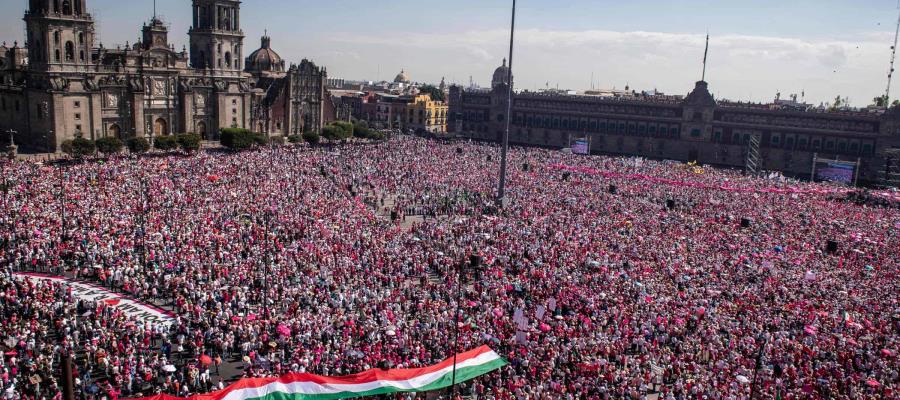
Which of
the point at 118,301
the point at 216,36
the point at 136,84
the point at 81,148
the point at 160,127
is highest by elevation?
the point at 216,36

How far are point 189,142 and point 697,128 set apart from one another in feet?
220

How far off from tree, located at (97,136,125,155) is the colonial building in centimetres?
4537

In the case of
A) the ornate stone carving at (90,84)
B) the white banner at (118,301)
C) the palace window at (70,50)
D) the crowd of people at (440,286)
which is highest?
the palace window at (70,50)

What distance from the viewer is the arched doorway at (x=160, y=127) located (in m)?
76.8

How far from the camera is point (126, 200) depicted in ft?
130

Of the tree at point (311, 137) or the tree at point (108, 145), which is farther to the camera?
the tree at point (311, 137)

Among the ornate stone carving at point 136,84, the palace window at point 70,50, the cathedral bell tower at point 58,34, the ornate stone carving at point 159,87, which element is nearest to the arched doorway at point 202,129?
the ornate stone carving at point 159,87

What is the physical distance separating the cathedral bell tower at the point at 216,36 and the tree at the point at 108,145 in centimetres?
2486

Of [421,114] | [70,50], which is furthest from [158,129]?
[421,114]

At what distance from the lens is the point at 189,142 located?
6481 cm

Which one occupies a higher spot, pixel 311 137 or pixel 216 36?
pixel 216 36

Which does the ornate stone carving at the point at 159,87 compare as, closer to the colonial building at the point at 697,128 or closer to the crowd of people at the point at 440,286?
the crowd of people at the point at 440,286

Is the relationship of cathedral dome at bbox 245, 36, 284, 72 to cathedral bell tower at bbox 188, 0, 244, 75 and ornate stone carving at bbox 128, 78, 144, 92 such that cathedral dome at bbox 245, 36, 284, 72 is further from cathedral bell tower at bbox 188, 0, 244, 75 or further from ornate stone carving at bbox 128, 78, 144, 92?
ornate stone carving at bbox 128, 78, 144, 92

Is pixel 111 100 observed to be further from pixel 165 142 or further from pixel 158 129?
pixel 165 142
